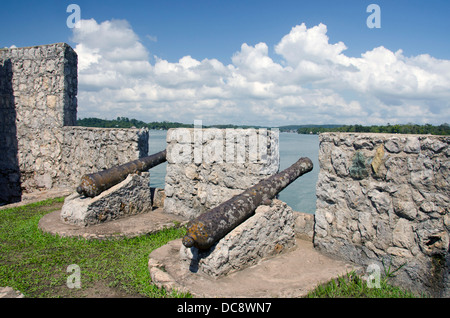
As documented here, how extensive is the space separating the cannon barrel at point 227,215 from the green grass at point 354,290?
3.81 ft

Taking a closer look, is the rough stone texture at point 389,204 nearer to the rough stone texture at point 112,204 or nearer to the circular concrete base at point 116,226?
the circular concrete base at point 116,226

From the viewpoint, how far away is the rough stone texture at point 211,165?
5.21 meters

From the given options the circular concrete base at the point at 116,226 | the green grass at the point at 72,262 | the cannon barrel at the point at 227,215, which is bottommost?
the green grass at the point at 72,262

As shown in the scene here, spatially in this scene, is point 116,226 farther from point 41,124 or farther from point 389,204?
point 41,124

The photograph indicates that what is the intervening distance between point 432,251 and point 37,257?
504cm

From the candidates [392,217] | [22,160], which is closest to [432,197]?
[392,217]

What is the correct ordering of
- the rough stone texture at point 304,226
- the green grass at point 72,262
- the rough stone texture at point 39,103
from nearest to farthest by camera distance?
the green grass at point 72,262 → the rough stone texture at point 304,226 → the rough stone texture at point 39,103

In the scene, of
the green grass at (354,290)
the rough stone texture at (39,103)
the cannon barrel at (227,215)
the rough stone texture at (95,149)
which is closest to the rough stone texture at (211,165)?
the cannon barrel at (227,215)

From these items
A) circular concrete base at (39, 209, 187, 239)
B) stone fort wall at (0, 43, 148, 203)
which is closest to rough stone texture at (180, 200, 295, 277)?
circular concrete base at (39, 209, 187, 239)

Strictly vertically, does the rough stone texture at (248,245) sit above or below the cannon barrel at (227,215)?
below

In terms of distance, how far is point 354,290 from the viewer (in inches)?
134

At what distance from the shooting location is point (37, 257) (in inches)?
172

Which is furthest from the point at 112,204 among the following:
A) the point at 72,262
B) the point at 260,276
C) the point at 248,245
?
the point at 260,276
